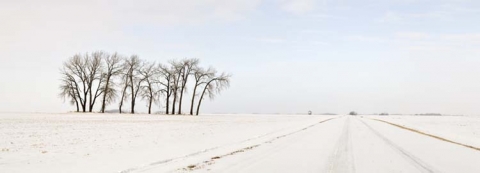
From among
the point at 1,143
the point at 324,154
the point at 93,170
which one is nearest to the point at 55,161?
the point at 93,170

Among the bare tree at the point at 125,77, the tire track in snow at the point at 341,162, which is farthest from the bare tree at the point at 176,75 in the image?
the tire track in snow at the point at 341,162

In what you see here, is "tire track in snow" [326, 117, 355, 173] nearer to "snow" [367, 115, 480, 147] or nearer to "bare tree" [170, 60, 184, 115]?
"snow" [367, 115, 480, 147]

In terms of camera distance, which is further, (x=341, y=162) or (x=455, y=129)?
(x=455, y=129)

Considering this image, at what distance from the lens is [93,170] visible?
11.9 m

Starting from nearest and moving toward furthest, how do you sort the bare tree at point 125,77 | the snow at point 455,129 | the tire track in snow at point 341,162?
1. the tire track in snow at point 341,162
2. the snow at point 455,129
3. the bare tree at point 125,77

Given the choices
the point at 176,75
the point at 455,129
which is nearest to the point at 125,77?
the point at 176,75

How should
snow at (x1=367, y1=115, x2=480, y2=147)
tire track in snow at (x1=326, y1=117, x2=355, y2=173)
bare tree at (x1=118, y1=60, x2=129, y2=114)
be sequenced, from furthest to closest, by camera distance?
1. bare tree at (x1=118, y1=60, x2=129, y2=114)
2. snow at (x1=367, y1=115, x2=480, y2=147)
3. tire track in snow at (x1=326, y1=117, x2=355, y2=173)

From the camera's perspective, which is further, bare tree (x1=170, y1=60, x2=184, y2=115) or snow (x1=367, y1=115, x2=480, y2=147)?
bare tree (x1=170, y1=60, x2=184, y2=115)

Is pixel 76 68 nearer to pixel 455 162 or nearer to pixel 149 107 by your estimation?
pixel 149 107

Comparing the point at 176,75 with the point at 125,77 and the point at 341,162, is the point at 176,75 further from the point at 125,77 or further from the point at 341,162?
the point at 341,162

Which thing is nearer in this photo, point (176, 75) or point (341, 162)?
point (341, 162)

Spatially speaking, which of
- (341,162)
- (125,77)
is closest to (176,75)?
(125,77)

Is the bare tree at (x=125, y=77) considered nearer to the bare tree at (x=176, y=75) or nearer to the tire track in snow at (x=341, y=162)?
the bare tree at (x=176, y=75)

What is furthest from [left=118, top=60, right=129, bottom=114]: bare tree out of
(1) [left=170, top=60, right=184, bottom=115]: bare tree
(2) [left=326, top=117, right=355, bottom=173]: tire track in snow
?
(2) [left=326, top=117, right=355, bottom=173]: tire track in snow
